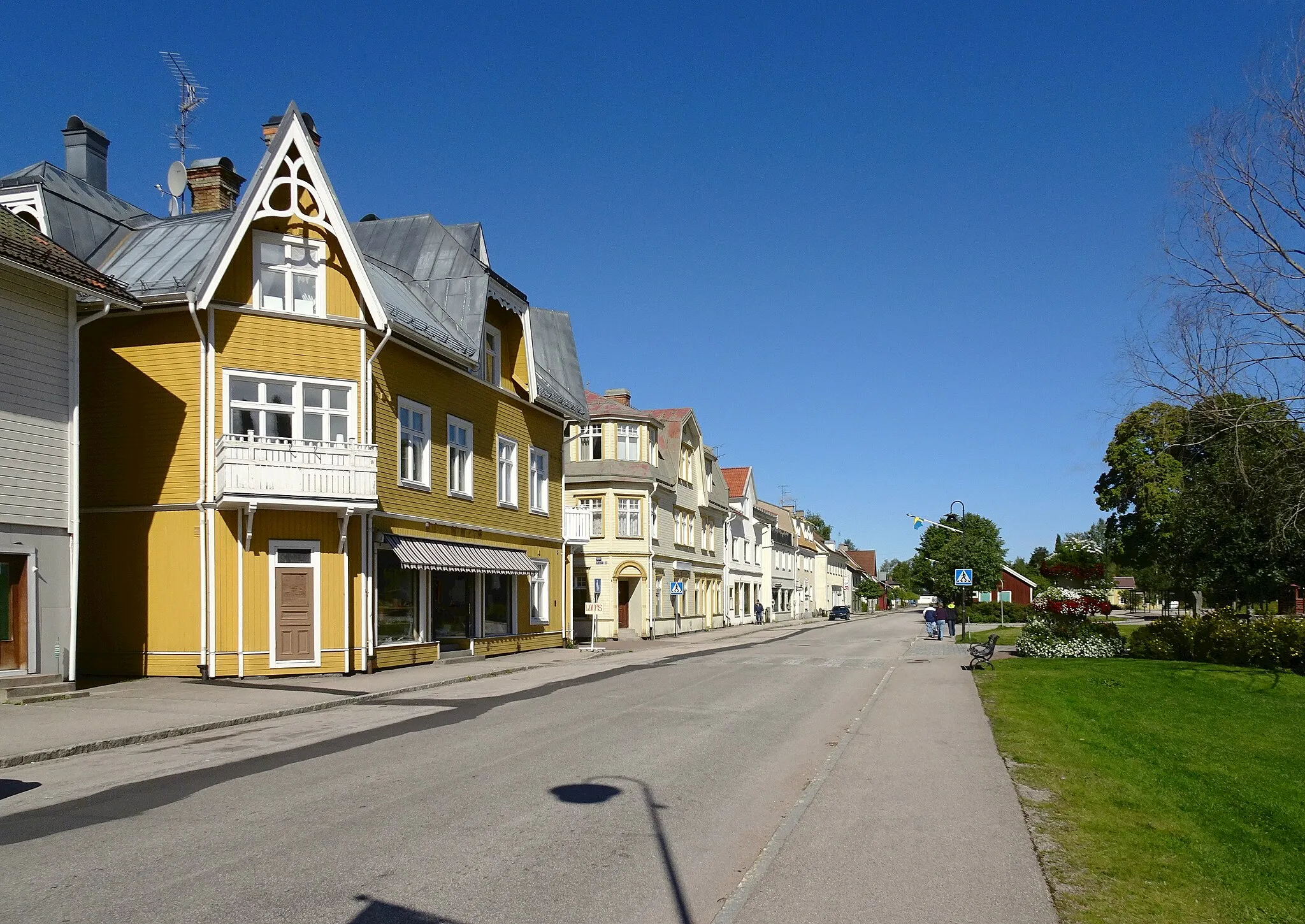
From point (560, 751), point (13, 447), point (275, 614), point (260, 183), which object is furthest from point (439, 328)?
point (560, 751)

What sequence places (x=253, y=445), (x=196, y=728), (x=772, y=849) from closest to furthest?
(x=772, y=849) → (x=196, y=728) → (x=253, y=445)

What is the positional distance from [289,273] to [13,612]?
28.9 ft

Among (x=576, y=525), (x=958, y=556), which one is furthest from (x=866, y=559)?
(x=576, y=525)

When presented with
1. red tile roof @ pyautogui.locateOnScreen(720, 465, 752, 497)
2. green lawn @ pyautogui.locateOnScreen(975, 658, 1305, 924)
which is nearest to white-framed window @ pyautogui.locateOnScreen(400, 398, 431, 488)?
green lawn @ pyautogui.locateOnScreen(975, 658, 1305, 924)

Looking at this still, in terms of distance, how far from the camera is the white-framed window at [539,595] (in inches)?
1297

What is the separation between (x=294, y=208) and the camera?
22391mm

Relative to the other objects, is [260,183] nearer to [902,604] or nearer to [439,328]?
[439,328]

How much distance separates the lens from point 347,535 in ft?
75.5

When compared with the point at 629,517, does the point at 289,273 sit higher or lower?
higher

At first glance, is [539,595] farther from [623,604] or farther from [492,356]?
[623,604]

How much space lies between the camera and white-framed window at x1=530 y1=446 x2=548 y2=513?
33531mm

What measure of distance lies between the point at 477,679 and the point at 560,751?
11.7 meters

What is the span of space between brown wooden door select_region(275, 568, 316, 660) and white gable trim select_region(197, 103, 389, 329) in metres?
5.68

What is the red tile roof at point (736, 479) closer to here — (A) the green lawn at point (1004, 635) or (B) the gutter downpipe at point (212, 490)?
(A) the green lawn at point (1004, 635)
